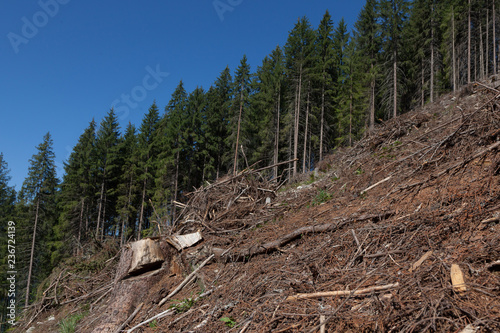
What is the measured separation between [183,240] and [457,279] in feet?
14.9

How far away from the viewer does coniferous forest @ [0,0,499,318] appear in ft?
86.1

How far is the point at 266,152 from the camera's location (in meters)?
29.0

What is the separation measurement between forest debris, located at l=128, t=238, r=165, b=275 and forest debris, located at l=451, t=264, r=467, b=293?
4602 mm

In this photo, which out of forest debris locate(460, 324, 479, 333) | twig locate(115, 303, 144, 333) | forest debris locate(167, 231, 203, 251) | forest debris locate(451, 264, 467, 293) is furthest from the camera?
forest debris locate(167, 231, 203, 251)

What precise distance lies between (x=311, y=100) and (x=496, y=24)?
69.7 ft

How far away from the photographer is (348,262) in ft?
11.0

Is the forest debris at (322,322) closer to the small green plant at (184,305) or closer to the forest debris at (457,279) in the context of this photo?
the forest debris at (457,279)

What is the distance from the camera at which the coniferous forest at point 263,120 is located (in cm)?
2625

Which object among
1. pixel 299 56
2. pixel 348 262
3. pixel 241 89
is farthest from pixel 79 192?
pixel 348 262

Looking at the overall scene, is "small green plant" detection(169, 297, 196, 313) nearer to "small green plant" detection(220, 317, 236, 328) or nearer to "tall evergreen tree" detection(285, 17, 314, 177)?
"small green plant" detection(220, 317, 236, 328)

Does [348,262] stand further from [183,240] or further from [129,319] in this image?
[129,319]

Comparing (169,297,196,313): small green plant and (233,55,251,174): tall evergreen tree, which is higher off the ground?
(233,55,251,174): tall evergreen tree

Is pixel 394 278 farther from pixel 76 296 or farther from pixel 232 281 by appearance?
pixel 76 296

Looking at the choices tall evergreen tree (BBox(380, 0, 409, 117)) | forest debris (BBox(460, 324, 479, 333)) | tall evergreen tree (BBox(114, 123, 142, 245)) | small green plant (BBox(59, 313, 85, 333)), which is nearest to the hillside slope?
forest debris (BBox(460, 324, 479, 333))
